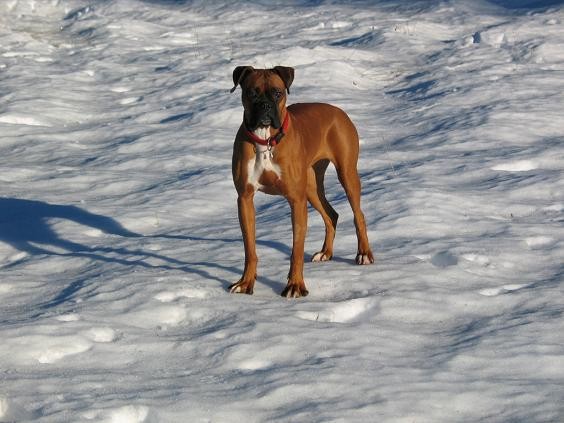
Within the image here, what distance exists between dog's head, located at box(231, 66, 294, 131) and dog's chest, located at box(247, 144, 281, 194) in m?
0.21

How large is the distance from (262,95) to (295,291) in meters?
1.35

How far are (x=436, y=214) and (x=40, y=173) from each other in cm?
455

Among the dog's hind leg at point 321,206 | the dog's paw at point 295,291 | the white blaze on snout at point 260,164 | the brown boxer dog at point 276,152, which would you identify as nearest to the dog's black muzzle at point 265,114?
the brown boxer dog at point 276,152

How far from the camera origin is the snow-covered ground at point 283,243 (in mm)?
4863

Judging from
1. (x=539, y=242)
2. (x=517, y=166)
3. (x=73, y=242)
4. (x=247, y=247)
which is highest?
(x=247, y=247)

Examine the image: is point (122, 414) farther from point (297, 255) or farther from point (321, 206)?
point (321, 206)

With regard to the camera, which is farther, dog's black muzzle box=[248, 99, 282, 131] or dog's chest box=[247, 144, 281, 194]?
dog's chest box=[247, 144, 281, 194]

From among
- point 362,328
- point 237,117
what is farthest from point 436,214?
point 237,117

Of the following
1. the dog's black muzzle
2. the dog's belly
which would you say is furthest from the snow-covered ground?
the dog's black muzzle

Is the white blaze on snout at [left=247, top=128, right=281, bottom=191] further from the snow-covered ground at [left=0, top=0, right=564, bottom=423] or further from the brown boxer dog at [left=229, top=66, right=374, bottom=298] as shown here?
the snow-covered ground at [left=0, top=0, right=564, bottom=423]

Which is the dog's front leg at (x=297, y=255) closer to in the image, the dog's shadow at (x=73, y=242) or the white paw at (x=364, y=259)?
the dog's shadow at (x=73, y=242)

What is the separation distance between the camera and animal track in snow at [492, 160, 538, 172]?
9883 millimetres

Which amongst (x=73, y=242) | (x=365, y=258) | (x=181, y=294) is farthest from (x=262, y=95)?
(x=73, y=242)

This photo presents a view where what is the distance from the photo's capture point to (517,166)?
9.92 metres
